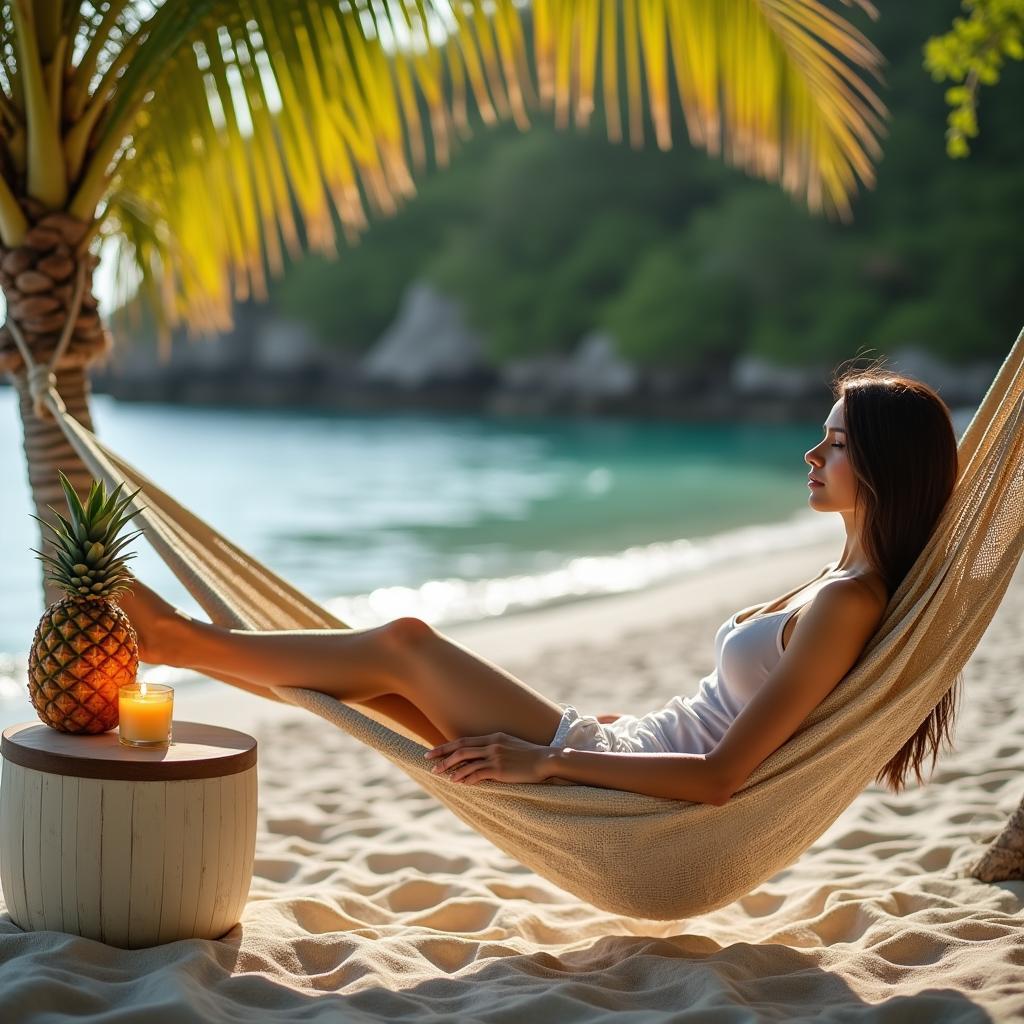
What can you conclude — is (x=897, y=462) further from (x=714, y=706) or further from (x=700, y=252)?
(x=700, y=252)

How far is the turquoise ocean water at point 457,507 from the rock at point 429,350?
5.81 metres

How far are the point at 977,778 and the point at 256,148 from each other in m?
2.22

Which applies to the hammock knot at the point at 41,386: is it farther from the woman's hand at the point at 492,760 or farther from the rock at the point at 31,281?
the woman's hand at the point at 492,760

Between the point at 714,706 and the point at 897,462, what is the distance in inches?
18.1

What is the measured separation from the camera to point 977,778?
2.78m

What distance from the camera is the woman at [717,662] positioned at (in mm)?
1722

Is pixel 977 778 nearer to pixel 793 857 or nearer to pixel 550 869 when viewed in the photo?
pixel 793 857

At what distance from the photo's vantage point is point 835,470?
1854mm

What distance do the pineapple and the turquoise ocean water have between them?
316cm

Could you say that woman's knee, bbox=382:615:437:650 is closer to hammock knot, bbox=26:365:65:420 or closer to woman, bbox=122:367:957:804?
woman, bbox=122:367:957:804

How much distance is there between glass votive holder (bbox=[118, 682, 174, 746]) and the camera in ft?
5.71

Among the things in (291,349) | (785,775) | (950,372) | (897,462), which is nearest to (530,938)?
(785,775)

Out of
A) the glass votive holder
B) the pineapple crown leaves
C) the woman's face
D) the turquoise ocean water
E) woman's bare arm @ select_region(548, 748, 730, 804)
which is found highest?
the woman's face

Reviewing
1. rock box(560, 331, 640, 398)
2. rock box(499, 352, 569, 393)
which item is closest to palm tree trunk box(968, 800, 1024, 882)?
rock box(560, 331, 640, 398)
